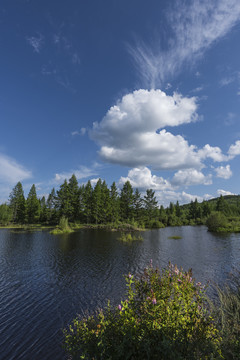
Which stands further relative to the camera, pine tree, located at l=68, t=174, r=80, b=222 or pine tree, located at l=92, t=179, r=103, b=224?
pine tree, located at l=68, t=174, r=80, b=222

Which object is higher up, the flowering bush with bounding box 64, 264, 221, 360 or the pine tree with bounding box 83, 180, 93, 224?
the pine tree with bounding box 83, 180, 93, 224

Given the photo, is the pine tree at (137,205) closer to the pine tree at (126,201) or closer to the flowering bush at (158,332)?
the pine tree at (126,201)

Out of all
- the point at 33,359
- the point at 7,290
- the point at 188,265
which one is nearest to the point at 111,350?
the point at 33,359

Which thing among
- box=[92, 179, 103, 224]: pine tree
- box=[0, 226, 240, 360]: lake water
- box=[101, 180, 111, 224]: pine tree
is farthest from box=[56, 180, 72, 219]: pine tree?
box=[0, 226, 240, 360]: lake water

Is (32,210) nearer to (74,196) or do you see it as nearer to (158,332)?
(74,196)

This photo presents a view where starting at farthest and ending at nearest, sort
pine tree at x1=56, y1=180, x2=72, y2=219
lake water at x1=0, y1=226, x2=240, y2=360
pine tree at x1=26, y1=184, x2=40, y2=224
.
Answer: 1. pine tree at x1=26, y1=184, x2=40, y2=224
2. pine tree at x1=56, y1=180, x2=72, y2=219
3. lake water at x1=0, y1=226, x2=240, y2=360

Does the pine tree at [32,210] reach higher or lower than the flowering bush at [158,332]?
higher

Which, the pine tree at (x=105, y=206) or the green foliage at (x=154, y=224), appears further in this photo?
the green foliage at (x=154, y=224)

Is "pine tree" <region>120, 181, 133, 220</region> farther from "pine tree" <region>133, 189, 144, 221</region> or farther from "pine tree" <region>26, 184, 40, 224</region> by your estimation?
"pine tree" <region>26, 184, 40, 224</region>

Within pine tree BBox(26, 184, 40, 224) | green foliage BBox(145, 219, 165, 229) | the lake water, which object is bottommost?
the lake water

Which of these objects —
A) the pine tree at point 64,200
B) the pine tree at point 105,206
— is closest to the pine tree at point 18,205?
the pine tree at point 64,200

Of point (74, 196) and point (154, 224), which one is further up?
point (74, 196)

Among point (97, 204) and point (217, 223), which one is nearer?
point (217, 223)

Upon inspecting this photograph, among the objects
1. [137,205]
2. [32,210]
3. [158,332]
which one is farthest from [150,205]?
[158,332]
